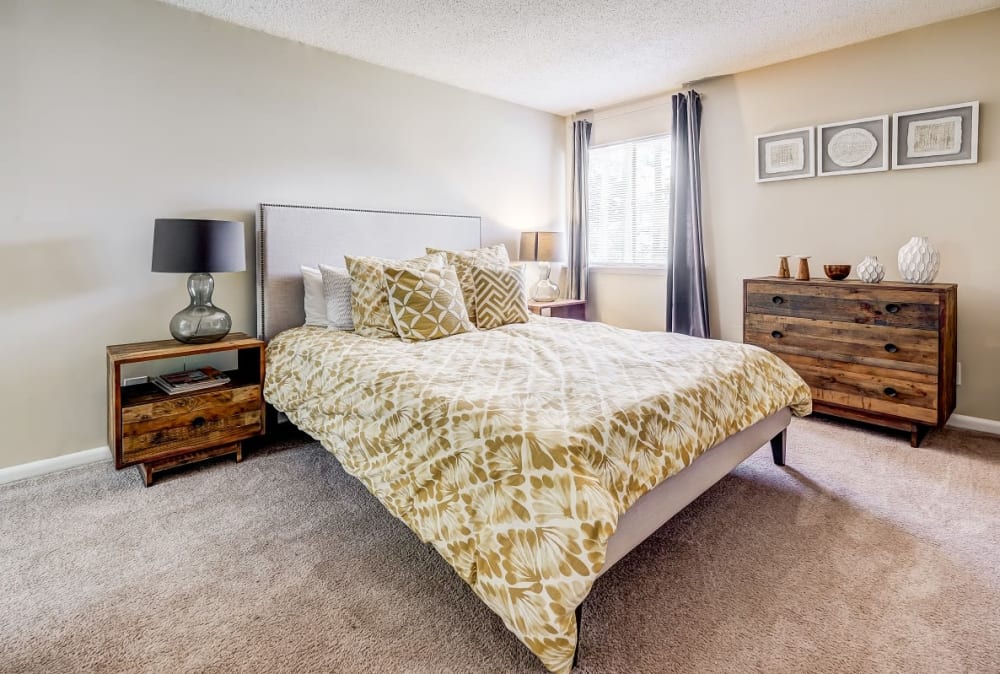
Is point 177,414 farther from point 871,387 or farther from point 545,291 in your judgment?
point 871,387

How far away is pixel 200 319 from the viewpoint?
2.64 metres

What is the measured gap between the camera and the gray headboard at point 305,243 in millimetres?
3066

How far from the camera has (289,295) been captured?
315 cm

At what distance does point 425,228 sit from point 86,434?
2.35 metres

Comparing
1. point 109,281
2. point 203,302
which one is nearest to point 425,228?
point 203,302

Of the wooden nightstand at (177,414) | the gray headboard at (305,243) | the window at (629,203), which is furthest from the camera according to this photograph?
the window at (629,203)

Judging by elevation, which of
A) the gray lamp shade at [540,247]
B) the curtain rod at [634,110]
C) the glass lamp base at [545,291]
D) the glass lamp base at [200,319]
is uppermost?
the curtain rod at [634,110]

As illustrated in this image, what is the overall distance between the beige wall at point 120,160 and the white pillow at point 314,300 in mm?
378

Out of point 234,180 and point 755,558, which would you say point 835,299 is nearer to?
point 755,558

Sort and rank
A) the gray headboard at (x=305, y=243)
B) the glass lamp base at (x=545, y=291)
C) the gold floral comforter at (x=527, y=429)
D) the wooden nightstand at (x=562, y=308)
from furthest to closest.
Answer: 1. the glass lamp base at (x=545, y=291)
2. the wooden nightstand at (x=562, y=308)
3. the gray headboard at (x=305, y=243)
4. the gold floral comforter at (x=527, y=429)

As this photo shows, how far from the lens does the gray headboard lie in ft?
10.1

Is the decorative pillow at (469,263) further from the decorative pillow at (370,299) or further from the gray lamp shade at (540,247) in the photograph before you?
the gray lamp shade at (540,247)

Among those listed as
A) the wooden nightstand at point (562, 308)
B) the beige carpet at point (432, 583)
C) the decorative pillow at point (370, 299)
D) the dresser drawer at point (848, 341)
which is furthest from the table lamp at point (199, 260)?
the dresser drawer at point (848, 341)

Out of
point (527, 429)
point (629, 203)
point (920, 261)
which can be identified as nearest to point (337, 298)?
point (527, 429)
